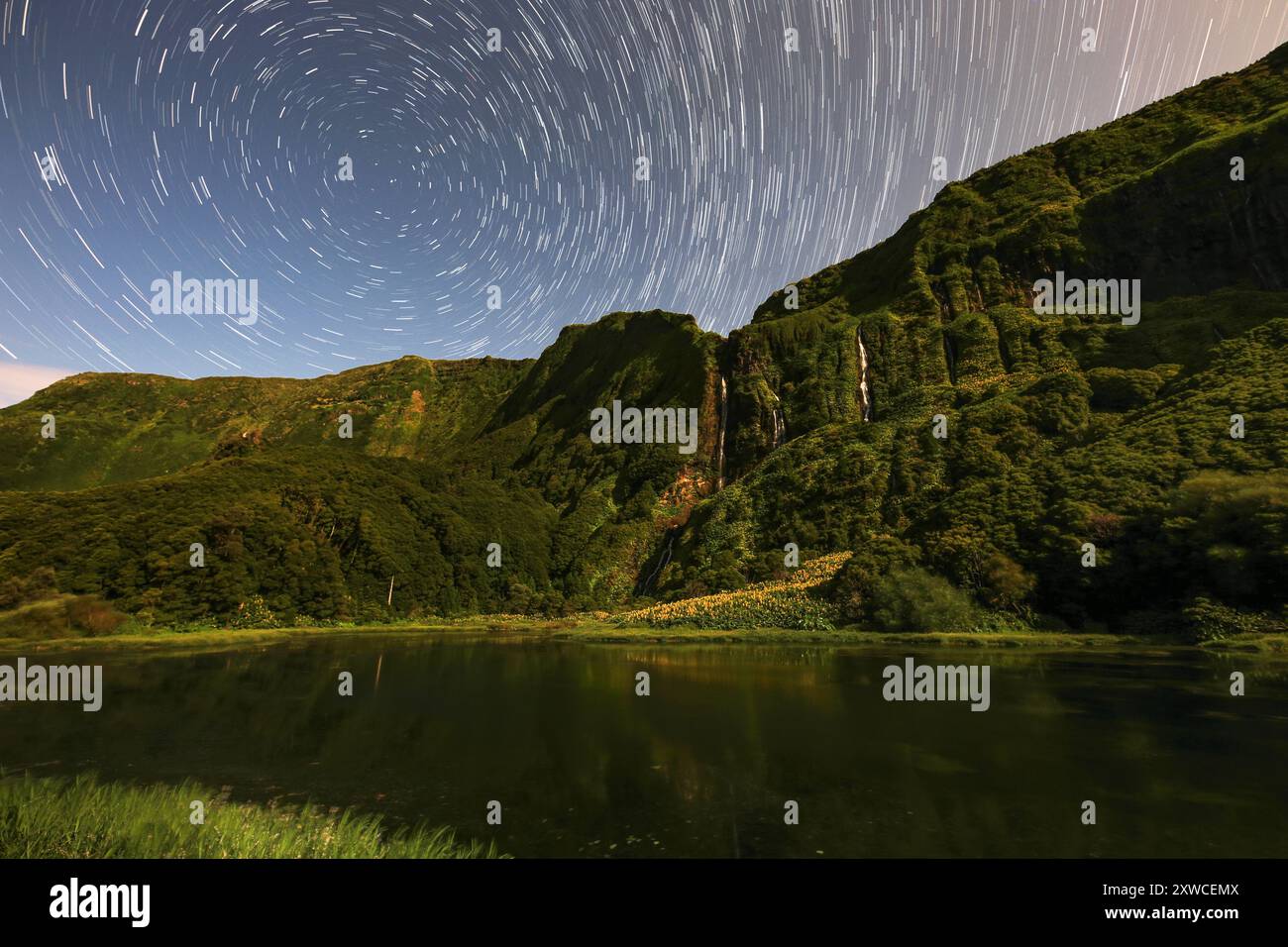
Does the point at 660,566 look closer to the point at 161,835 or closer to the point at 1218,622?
the point at 1218,622

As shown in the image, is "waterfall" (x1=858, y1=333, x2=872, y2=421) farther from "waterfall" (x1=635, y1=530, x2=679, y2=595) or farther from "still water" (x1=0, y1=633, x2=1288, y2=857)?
"still water" (x1=0, y1=633, x2=1288, y2=857)

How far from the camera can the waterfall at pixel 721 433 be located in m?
119

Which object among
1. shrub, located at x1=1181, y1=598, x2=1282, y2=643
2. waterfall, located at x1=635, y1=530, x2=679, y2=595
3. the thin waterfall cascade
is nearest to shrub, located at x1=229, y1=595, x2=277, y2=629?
waterfall, located at x1=635, y1=530, x2=679, y2=595

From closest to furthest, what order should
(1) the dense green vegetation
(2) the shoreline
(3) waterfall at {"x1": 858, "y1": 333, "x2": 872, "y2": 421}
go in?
1. (2) the shoreline
2. (1) the dense green vegetation
3. (3) waterfall at {"x1": 858, "y1": 333, "x2": 872, "y2": 421}

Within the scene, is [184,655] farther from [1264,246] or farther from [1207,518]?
[1264,246]

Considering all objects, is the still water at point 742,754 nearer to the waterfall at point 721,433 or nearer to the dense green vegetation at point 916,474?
the dense green vegetation at point 916,474

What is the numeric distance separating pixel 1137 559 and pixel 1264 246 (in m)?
80.7

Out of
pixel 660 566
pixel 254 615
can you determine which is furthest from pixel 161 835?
pixel 660 566

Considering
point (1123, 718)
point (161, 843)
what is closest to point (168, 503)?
point (161, 843)

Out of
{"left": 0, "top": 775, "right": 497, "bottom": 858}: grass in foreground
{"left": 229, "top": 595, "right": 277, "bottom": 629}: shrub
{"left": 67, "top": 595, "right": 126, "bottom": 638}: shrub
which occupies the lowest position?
{"left": 229, "top": 595, "right": 277, "bottom": 629}: shrub

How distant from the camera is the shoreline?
4631 centimetres

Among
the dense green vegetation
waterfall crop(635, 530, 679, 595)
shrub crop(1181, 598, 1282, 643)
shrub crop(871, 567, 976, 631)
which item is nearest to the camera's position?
shrub crop(1181, 598, 1282, 643)

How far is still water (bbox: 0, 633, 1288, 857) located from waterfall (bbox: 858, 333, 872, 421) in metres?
69.5

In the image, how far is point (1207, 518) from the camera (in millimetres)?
47219
